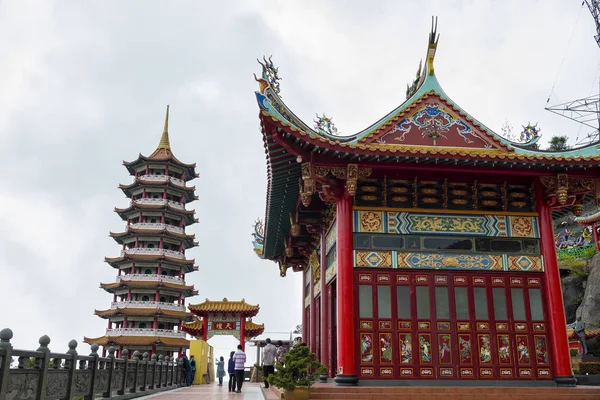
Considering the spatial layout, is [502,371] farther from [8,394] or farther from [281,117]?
[8,394]

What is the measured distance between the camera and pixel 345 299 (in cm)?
1273

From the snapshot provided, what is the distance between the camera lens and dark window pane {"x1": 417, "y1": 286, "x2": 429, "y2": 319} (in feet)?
43.3

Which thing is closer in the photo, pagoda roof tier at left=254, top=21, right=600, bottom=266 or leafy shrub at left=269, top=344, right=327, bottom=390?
leafy shrub at left=269, top=344, right=327, bottom=390

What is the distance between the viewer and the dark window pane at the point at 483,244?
45.4 ft

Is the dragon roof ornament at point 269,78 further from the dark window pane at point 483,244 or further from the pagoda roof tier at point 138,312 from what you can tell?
the pagoda roof tier at point 138,312

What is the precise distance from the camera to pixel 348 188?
13.0 metres

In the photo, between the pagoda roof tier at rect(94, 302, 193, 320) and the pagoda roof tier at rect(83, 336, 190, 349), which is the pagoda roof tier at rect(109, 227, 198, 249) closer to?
the pagoda roof tier at rect(94, 302, 193, 320)

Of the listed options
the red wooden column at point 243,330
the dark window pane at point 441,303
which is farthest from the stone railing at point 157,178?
the dark window pane at point 441,303

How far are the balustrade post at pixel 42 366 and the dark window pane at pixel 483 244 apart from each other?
1011cm

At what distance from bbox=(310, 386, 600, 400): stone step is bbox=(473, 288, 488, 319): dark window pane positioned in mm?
1842

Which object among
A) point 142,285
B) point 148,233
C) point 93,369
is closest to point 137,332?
point 142,285

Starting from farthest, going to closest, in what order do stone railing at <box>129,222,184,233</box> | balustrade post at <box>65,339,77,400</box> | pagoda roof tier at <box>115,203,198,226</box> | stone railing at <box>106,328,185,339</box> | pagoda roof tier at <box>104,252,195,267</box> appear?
1. pagoda roof tier at <box>115,203,198,226</box>
2. stone railing at <box>129,222,184,233</box>
3. pagoda roof tier at <box>104,252,195,267</box>
4. stone railing at <box>106,328,185,339</box>
5. balustrade post at <box>65,339,77,400</box>

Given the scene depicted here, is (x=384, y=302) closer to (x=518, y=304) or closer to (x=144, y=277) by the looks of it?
(x=518, y=304)

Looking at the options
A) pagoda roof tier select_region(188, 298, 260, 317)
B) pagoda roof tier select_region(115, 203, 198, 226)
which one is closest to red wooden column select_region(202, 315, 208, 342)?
pagoda roof tier select_region(188, 298, 260, 317)
